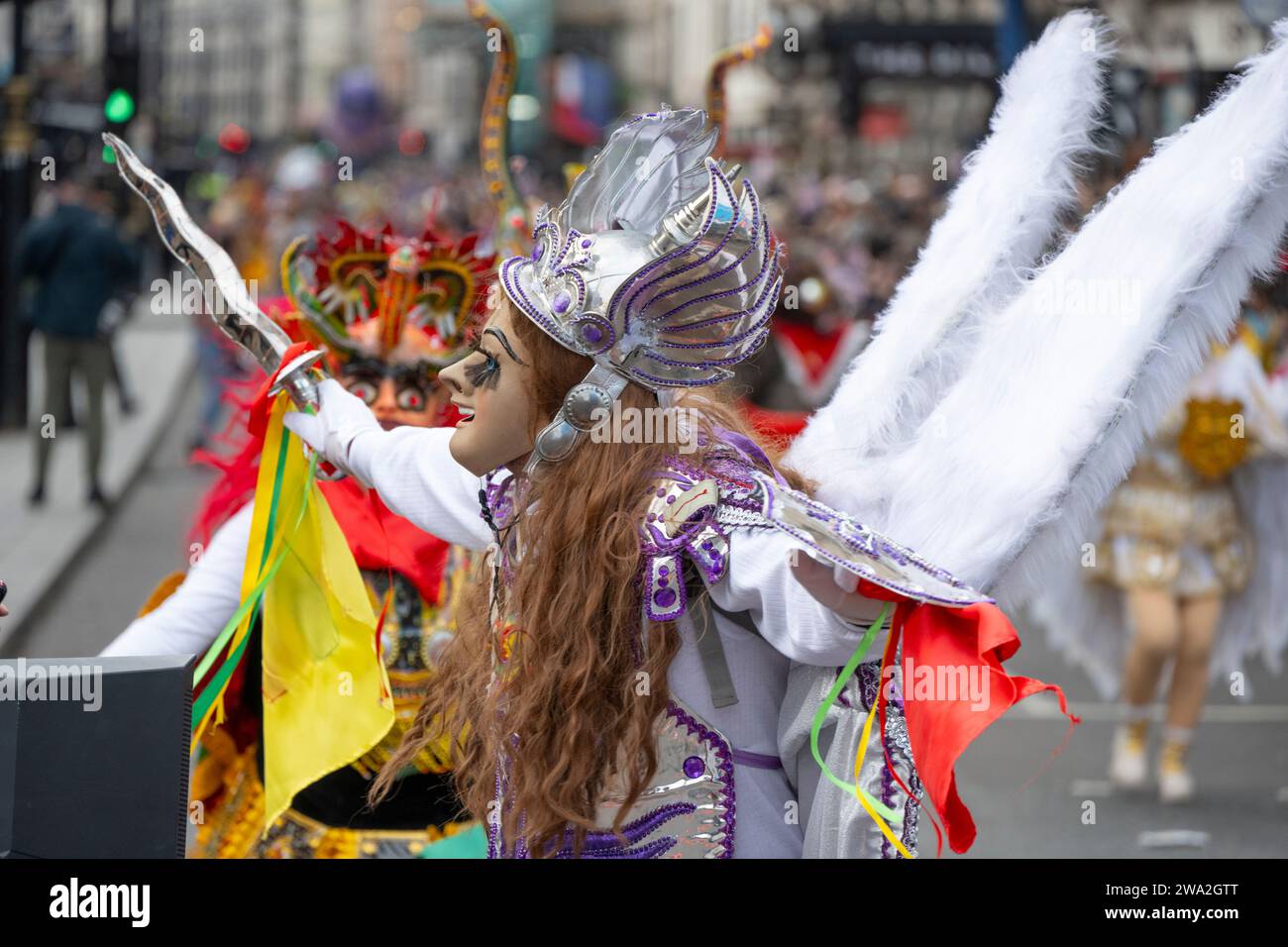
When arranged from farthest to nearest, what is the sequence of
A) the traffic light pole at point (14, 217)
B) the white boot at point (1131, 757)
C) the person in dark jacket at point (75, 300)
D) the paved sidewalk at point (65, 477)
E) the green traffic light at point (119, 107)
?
the traffic light pole at point (14, 217), the person in dark jacket at point (75, 300), the green traffic light at point (119, 107), the paved sidewalk at point (65, 477), the white boot at point (1131, 757)

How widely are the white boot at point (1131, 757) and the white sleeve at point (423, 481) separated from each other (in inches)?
178

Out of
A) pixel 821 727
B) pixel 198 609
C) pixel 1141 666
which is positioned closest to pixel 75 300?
pixel 1141 666

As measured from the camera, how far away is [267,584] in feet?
9.85

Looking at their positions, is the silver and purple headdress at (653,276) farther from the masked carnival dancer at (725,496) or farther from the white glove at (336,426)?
the white glove at (336,426)

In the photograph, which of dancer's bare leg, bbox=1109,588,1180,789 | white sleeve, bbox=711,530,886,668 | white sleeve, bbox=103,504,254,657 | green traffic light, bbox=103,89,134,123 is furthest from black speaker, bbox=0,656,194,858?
green traffic light, bbox=103,89,134,123

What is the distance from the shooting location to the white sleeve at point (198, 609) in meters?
3.22

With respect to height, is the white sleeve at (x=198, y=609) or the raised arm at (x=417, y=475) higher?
the raised arm at (x=417, y=475)

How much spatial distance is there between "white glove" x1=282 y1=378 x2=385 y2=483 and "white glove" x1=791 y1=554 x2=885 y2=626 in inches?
31.9

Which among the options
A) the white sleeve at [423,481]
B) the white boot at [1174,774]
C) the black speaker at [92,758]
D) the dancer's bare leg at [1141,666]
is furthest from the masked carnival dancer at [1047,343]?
the white boot at [1174,774]

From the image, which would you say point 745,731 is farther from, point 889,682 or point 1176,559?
point 1176,559

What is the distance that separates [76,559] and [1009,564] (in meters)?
8.72

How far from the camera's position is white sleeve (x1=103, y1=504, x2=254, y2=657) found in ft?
10.6

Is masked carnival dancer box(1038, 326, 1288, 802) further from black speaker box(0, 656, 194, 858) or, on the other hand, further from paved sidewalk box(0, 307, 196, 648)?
black speaker box(0, 656, 194, 858)
